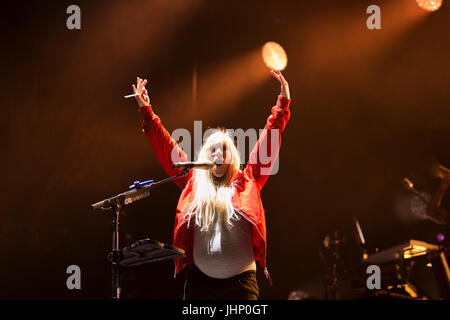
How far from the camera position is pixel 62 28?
14.5 feet

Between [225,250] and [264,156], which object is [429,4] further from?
[225,250]

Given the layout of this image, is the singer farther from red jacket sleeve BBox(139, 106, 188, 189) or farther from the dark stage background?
the dark stage background

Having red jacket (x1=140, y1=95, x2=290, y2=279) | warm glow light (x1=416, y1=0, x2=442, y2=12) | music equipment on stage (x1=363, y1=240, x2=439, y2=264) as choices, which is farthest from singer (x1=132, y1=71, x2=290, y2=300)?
warm glow light (x1=416, y1=0, x2=442, y2=12)

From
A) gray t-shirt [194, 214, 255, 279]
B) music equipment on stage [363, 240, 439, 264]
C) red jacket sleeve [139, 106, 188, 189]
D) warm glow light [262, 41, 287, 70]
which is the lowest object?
music equipment on stage [363, 240, 439, 264]

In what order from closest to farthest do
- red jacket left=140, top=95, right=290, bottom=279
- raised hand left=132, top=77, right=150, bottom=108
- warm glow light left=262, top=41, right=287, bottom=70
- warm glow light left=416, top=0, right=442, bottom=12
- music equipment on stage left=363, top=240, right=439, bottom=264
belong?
red jacket left=140, top=95, right=290, bottom=279, raised hand left=132, top=77, right=150, bottom=108, music equipment on stage left=363, top=240, right=439, bottom=264, warm glow light left=416, top=0, right=442, bottom=12, warm glow light left=262, top=41, right=287, bottom=70

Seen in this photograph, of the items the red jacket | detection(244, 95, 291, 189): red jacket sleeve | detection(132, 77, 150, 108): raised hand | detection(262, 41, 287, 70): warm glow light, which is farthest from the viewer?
detection(262, 41, 287, 70): warm glow light

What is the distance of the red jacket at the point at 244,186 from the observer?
2162mm

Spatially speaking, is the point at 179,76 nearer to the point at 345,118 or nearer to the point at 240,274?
the point at 345,118

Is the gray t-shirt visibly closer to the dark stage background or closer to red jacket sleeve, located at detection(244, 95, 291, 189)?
red jacket sleeve, located at detection(244, 95, 291, 189)

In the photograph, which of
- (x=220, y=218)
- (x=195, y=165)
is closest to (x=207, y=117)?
(x=220, y=218)

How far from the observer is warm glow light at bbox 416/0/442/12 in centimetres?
467

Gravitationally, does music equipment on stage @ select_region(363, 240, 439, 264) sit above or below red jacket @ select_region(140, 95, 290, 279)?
below

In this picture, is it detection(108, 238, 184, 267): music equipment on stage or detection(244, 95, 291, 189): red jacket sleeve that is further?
detection(244, 95, 291, 189): red jacket sleeve
